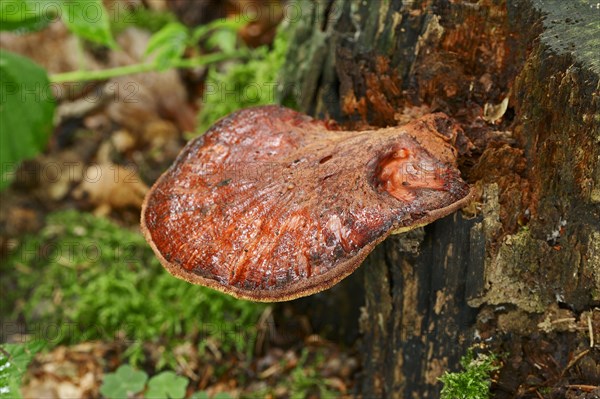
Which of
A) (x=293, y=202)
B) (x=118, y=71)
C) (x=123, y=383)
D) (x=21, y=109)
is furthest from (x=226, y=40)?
(x=293, y=202)

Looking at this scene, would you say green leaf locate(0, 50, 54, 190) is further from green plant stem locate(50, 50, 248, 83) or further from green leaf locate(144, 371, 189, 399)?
green leaf locate(144, 371, 189, 399)

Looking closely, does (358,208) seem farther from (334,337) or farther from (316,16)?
(334,337)

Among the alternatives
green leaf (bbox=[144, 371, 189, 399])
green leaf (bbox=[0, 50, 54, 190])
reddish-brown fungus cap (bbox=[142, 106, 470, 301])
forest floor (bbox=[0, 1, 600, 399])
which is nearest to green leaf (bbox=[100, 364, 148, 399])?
green leaf (bbox=[144, 371, 189, 399])

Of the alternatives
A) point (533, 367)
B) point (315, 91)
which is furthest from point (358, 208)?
point (315, 91)

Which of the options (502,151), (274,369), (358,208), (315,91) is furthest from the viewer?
(274,369)

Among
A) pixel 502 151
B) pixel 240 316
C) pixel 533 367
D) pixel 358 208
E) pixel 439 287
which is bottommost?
pixel 240 316

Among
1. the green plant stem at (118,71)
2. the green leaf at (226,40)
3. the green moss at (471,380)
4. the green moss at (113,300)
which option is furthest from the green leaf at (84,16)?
the green moss at (471,380)

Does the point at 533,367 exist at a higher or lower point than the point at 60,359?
higher
